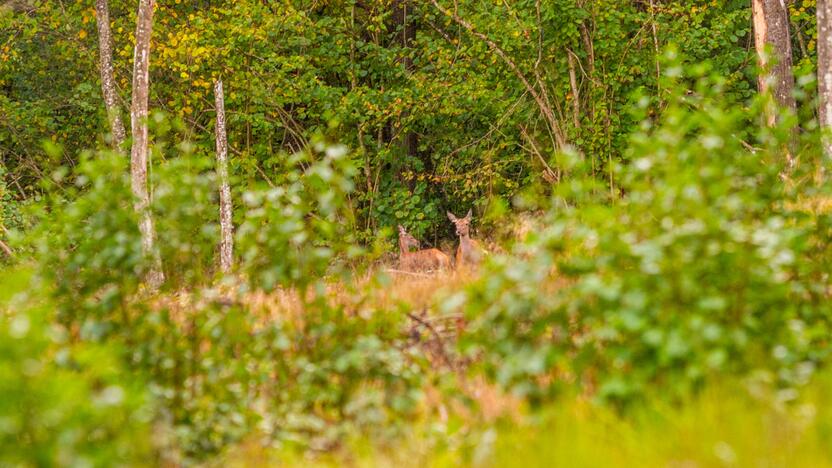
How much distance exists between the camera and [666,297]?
4.38 metres

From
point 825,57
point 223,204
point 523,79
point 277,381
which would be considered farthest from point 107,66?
point 277,381

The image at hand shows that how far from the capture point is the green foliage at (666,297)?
4.28 m

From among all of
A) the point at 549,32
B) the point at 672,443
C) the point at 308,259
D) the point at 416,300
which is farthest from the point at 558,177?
the point at 672,443

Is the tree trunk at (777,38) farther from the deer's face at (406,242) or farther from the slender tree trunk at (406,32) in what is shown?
the slender tree trunk at (406,32)

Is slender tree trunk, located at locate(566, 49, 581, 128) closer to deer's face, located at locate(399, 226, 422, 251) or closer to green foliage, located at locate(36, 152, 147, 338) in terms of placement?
deer's face, located at locate(399, 226, 422, 251)

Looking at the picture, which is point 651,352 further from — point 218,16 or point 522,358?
point 218,16

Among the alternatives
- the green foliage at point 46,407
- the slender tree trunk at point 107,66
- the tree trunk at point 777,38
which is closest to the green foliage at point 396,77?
the slender tree trunk at point 107,66

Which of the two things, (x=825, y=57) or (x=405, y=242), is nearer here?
(x=825, y=57)

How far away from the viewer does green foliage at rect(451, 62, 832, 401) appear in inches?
169

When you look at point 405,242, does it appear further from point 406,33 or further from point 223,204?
point 406,33

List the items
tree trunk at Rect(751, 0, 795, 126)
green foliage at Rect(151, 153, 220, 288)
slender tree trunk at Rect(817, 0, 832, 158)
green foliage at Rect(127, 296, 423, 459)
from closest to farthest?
green foliage at Rect(127, 296, 423, 459) < green foliage at Rect(151, 153, 220, 288) < slender tree trunk at Rect(817, 0, 832, 158) < tree trunk at Rect(751, 0, 795, 126)

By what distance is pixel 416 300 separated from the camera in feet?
23.5

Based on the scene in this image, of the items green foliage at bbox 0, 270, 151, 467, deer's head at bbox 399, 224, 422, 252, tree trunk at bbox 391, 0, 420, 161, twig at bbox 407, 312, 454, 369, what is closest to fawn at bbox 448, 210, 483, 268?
deer's head at bbox 399, 224, 422, 252

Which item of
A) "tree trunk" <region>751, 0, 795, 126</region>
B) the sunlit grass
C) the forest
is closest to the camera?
the sunlit grass
